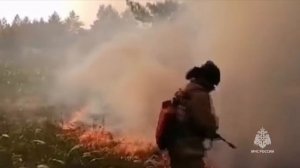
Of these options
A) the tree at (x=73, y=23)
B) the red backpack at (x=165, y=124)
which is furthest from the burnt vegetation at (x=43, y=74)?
the red backpack at (x=165, y=124)

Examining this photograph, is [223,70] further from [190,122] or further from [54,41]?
[54,41]

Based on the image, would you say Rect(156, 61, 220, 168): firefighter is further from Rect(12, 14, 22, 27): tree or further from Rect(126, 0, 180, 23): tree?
Rect(12, 14, 22, 27): tree

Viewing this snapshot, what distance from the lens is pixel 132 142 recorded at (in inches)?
91.4

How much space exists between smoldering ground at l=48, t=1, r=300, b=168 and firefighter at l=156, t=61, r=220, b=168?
11cm

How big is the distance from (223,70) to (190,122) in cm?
25

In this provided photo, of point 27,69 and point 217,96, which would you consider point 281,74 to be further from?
point 27,69

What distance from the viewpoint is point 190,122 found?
7.16 ft

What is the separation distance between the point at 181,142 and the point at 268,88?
0.37 m

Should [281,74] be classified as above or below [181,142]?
above

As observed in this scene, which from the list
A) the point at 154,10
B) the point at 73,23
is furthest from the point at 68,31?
the point at 154,10

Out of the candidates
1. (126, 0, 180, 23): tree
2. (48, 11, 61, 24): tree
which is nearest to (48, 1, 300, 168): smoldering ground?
(126, 0, 180, 23): tree

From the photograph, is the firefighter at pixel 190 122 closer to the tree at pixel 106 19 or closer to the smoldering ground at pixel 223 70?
the smoldering ground at pixel 223 70

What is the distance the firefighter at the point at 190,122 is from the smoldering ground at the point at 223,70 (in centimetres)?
11

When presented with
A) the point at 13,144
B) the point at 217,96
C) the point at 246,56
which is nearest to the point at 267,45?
the point at 246,56
